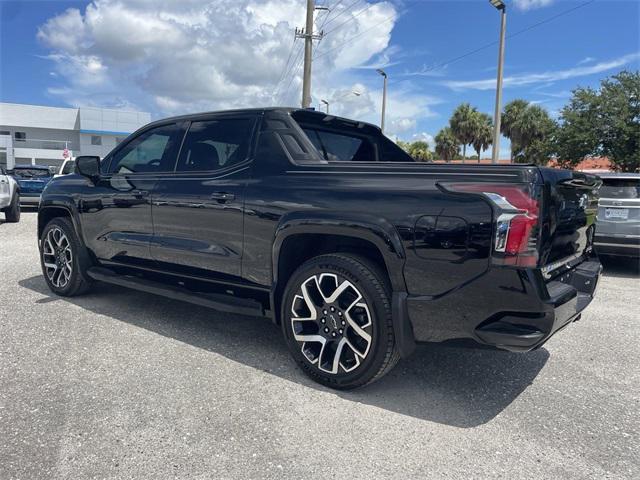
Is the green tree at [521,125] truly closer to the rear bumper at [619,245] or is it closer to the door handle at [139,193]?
the rear bumper at [619,245]

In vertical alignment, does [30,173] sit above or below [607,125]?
below

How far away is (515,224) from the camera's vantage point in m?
2.45

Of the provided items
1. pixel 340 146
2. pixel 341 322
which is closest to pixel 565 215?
pixel 341 322

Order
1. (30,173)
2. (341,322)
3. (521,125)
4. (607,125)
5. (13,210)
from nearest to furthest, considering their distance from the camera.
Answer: (341,322) → (13,210) → (30,173) → (607,125) → (521,125)

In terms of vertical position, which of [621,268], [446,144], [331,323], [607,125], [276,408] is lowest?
[276,408]

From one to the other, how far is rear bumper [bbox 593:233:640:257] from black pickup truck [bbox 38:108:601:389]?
3791 millimetres

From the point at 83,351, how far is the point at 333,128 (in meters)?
2.63

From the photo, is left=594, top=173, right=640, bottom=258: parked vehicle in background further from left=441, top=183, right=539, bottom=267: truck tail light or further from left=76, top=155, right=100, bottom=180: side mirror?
left=76, top=155, right=100, bottom=180: side mirror

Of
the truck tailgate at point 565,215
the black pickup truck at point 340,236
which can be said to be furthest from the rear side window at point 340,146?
the truck tailgate at point 565,215

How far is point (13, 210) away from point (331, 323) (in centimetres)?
1114

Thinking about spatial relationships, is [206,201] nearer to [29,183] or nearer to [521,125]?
[29,183]

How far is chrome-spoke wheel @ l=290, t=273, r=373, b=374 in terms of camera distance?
2965 mm

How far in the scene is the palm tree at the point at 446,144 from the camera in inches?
2063

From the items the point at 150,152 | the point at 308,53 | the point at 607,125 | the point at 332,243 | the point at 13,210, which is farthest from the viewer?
the point at 607,125
